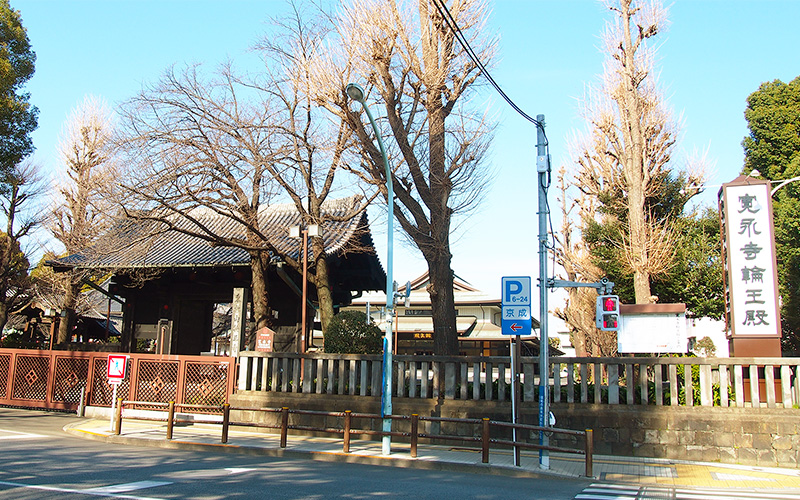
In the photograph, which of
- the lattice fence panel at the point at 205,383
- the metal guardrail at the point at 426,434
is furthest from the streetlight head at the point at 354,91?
the lattice fence panel at the point at 205,383

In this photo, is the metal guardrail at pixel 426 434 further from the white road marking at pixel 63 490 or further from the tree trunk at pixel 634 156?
the tree trunk at pixel 634 156

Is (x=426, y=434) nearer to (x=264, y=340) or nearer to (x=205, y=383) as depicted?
(x=264, y=340)

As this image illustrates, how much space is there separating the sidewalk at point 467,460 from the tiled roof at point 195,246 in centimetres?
591

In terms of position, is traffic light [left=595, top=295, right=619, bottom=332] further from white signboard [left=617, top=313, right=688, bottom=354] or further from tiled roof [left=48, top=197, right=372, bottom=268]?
tiled roof [left=48, top=197, right=372, bottom=268]

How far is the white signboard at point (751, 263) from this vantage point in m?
13.5

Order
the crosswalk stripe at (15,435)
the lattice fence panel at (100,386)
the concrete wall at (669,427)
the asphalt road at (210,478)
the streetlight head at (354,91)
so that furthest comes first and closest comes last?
1. the lattice fence panel at (100,386)
2. the crosswalk stripe at (15,435)
3. the concrete wall at (669,427)
4. the streetlight head at (354,91)
5. the asphalt road at (210,478)

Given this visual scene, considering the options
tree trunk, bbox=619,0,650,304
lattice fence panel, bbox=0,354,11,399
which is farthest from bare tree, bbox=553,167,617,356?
lattice fence panel, bbox=0,354,11,399

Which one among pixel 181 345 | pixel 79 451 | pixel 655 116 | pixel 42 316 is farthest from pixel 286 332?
pixel 42 316

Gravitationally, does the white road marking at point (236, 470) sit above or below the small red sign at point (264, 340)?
below

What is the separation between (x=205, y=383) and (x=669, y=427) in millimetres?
11772

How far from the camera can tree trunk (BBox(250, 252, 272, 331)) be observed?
62.4 feet

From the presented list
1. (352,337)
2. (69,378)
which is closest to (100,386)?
(69,378)

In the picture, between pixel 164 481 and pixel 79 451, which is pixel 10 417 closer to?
pixel 79 451

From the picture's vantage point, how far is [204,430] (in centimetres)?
1526
